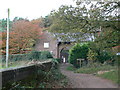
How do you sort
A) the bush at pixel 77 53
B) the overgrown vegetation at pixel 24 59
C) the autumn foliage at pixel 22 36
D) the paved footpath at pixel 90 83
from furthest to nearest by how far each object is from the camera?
the bush at pixel 77 53 < the autumn foliage at pixel 22 36 < the overgrown vegetation at pixel 24 59 < the paved footpath at pixel 90 83

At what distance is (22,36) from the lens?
1209cm

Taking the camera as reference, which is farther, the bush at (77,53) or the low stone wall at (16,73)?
the bush at (77,53)

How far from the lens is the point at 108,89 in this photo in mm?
4918

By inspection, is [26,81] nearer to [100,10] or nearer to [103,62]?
[100,10]

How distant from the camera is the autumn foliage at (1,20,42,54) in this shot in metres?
10.9

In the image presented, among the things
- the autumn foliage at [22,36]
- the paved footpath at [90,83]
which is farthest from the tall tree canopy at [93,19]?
the autumn foliage at [22,36]

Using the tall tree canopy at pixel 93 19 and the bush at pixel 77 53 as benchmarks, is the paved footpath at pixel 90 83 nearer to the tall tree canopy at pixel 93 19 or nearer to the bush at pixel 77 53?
the tall tree canopy at pixel 93 19

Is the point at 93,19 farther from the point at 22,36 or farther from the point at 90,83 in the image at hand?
the point at 22,36

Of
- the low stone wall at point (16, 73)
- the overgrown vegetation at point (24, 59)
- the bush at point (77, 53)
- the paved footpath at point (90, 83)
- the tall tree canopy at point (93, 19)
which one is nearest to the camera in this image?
the low stone wall at point (16, 73)

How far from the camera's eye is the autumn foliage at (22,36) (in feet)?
35.8

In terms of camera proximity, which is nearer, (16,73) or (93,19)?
(16,73)

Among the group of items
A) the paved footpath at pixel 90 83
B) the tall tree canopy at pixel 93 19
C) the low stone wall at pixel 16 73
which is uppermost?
the tall tree canopy at pixel 93 19

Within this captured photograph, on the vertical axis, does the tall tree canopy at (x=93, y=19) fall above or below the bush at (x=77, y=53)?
above

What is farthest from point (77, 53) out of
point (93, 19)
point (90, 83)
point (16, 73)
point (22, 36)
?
point (16, 73)
